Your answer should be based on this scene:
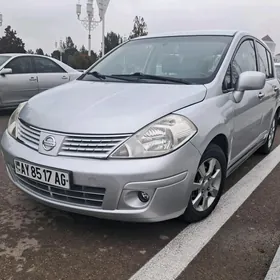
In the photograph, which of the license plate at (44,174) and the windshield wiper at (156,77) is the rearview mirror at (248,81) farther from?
the license plate at (44,174)

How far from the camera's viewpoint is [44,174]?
2416 millimetres

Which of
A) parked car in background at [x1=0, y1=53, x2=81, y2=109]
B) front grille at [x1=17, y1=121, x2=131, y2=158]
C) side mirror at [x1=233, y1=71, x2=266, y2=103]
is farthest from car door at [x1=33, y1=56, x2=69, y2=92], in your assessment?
front grille at [x1=17, y1=121, x2=131, y2=158]

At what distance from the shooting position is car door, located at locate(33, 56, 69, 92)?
8141 millimetres

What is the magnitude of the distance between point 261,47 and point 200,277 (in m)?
3.24

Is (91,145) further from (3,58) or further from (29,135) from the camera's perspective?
(3,58)

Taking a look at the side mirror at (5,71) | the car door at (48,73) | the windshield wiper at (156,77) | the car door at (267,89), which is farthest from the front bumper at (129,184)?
the car door at (48,73)

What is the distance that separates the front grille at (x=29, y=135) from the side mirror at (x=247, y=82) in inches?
68.1

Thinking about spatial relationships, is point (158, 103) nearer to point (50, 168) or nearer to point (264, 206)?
point (50, 168)

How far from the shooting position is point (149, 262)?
230 centimetres

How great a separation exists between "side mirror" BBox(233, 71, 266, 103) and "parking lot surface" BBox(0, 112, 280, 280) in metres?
1.01

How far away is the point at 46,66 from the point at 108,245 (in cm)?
665

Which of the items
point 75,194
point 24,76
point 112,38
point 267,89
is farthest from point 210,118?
point 112,38

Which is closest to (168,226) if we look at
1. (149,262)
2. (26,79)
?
(149,262)

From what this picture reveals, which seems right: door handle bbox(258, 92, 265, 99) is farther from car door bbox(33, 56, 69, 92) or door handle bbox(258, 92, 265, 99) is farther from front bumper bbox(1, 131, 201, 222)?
car door bbox(33, 56, 69, 92)
